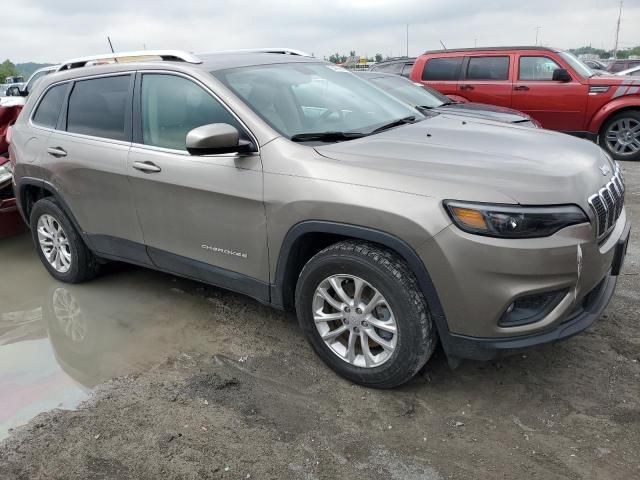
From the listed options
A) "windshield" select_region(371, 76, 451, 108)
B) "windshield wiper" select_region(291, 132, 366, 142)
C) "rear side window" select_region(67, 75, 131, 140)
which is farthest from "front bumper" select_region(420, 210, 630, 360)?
"windshield" select_region(371, 76, 451, 108)

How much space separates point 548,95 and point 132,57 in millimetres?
7393

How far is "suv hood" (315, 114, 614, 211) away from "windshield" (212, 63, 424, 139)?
0.29 meters

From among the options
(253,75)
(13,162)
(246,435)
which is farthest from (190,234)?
(13,162)

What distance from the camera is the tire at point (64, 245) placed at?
443cm

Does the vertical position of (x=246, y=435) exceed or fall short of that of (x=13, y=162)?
it falls short

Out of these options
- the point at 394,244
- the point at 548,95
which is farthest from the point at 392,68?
the point at 394,244

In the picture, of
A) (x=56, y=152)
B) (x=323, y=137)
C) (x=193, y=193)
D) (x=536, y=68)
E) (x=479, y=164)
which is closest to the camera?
(x=479, y=164)

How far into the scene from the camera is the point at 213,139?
2.96 meters

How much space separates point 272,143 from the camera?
3086mm

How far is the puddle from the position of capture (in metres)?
3.23

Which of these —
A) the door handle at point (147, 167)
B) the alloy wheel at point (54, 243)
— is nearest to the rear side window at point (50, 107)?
the alloy wheel at point (54, 243)

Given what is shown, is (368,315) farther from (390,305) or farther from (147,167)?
(147,167)

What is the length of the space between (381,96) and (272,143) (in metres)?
1.32

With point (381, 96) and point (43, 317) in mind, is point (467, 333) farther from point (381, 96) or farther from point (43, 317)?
point (43, 317)
